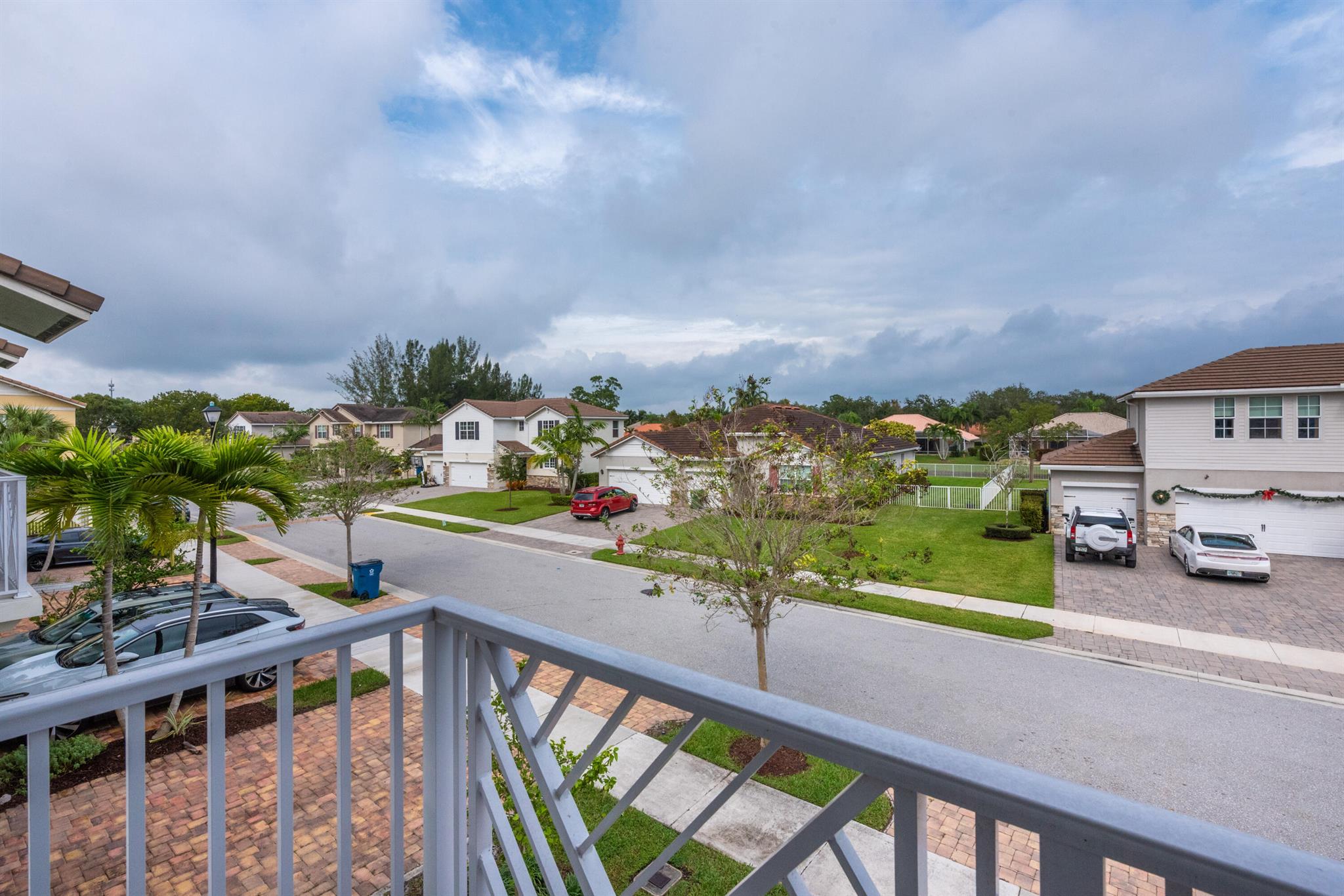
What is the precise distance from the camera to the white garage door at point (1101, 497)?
19688 mm

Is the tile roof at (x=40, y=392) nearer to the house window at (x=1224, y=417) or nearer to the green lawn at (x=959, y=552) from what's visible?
the green lawn at (x=959, y=552)

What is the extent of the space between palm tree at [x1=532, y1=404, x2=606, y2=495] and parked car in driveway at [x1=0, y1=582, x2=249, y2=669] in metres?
21.1

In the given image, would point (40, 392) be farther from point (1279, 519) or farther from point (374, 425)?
point (1279, 519)

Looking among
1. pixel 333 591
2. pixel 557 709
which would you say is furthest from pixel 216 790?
pixel 333 591

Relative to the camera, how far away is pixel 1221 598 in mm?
13703

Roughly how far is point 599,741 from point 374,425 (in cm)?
5454

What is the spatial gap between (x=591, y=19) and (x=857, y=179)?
10889 mm

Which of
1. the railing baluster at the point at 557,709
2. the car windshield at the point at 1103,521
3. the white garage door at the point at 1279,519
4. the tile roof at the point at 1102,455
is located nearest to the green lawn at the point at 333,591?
the railing baluster at the point at 557,709

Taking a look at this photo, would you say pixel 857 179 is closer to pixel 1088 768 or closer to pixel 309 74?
pixel 309 74

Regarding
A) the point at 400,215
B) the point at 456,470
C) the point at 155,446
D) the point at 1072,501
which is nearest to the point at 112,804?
the point at 155,446

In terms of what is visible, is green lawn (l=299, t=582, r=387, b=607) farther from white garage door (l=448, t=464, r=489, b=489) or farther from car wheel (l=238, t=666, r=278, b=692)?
white garage door (l=448, t=464, r=489, b=489)

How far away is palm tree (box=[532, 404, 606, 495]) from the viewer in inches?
1246

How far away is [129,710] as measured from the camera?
1.55 meters

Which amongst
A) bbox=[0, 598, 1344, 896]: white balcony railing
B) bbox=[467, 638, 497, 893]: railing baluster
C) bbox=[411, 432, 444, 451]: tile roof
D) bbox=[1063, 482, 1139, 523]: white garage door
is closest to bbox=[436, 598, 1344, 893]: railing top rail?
bbox=[0, 598, 1344, 896]: white balcony railing
